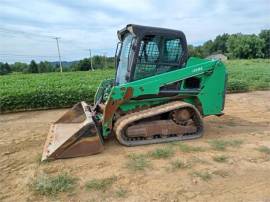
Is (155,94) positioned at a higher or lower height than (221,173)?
higher

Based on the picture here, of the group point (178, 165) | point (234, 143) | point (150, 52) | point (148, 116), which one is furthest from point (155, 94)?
point (234, 143)

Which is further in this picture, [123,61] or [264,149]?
[123,61]

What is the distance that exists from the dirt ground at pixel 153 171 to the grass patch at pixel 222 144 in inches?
3.8

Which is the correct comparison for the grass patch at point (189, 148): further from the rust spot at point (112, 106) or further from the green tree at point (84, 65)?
the green tree at point (84, 65)

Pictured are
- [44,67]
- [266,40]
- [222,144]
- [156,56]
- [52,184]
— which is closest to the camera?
[52,184]

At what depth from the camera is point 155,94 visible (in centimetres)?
546

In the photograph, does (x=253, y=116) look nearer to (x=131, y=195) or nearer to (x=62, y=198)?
(x=131, y=195)

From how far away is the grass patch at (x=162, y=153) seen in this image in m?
4.70

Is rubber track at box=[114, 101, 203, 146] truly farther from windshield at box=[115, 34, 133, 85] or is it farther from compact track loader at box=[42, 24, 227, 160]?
windshield at box=[115, 34, 133, 85]

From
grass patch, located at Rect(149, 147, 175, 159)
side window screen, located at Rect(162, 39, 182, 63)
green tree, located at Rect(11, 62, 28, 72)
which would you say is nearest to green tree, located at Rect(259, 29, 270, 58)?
green tree, located at Rect(11, 62, 28, 72)

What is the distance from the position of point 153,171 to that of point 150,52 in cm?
238

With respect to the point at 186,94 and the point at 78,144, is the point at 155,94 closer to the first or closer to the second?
the point at 186,94

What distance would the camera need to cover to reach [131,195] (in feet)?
11.4

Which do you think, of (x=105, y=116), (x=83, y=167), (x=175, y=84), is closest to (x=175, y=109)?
(x=175, y=84)
